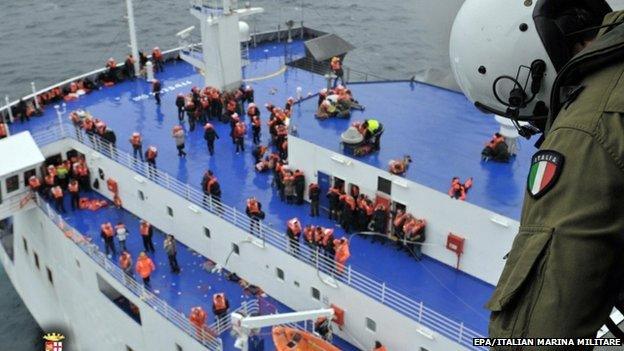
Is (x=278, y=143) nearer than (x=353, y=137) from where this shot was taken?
No

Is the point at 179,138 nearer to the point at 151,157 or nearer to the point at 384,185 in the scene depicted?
the point at 151,157

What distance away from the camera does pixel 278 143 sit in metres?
20.0

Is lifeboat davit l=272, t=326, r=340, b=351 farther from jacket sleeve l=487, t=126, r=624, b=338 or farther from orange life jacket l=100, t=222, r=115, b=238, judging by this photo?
jacket sleeve l=487, t=126, r=624, b=338

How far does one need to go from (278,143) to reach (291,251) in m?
5.29

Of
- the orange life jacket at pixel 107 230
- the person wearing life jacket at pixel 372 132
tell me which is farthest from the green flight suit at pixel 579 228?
the orange life jacket at pixel 107 230

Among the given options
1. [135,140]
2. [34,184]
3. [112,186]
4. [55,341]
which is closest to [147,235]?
[112,186]

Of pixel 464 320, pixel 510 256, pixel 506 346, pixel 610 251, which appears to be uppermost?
pixel 610 251

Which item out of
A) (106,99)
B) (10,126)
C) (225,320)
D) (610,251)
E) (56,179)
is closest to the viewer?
(610,251)

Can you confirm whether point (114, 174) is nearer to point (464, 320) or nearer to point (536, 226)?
point (464, 320)

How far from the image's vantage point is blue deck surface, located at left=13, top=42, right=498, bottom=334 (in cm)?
1486

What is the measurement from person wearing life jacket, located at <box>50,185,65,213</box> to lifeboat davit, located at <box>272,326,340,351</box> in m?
9.39

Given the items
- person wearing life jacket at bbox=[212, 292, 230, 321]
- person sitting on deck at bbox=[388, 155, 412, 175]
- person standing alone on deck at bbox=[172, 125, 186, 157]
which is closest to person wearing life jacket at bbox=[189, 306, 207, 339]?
person wearing life jacket at bbox=[212, 292, 230, 321]

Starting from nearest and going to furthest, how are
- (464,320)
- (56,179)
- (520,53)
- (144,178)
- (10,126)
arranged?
(520,53), (464,320), (144,178), (56,179), (10,126)

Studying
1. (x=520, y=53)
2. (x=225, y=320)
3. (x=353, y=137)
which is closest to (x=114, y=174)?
(x=225, y=320)
